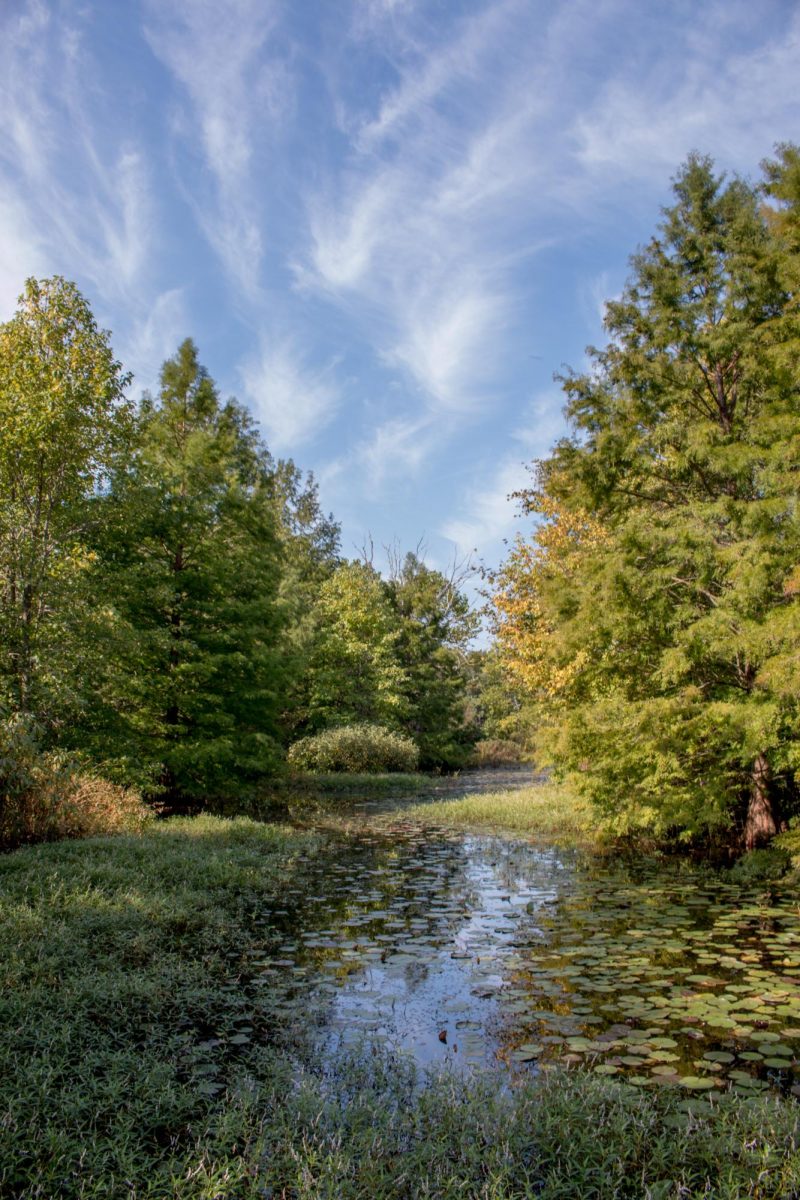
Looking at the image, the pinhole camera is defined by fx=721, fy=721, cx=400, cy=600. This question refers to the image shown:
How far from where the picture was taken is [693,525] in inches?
408

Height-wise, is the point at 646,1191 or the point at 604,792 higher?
the point at 604,792

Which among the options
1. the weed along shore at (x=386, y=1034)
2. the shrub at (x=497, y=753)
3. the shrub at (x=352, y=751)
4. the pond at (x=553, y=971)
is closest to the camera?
the weed along shore at (x=386, y=1034)

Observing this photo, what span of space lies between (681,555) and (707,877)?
460 centimetres

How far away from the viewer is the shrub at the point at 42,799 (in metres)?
9.38

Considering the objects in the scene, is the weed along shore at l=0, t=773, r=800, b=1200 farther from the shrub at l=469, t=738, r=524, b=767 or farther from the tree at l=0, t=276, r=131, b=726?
the shrub at l=469, t=738, r=524, b=767

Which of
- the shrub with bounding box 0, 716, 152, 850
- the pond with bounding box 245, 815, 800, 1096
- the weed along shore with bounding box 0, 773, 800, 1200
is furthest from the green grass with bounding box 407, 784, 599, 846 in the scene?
the shrub with bounding box 0, 716, 152, 850

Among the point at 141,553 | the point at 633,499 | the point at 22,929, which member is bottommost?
the point at 22,929

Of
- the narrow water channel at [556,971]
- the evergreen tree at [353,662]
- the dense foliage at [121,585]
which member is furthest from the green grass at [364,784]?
the narrow water channel at [556,971]

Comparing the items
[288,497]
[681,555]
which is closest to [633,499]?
[681,555]

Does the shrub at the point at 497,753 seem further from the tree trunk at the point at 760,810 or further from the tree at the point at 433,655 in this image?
the tree trunk at the point at 760,810

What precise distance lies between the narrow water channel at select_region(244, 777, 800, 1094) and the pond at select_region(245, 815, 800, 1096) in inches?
0.7

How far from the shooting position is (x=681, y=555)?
1020 cm

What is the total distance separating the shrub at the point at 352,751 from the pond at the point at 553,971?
814 inches

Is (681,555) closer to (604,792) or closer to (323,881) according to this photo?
(604,792)
